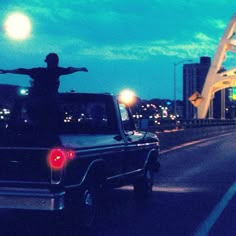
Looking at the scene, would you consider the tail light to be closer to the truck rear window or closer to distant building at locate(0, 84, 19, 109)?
the truck rear window

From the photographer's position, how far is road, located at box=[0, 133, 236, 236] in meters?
10.1

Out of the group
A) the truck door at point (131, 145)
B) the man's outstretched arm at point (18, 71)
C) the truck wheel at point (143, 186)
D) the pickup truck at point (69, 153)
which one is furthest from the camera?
the truck wheel at point (143, 186)

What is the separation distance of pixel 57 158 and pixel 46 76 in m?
2.41

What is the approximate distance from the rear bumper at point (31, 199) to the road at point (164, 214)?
676mm

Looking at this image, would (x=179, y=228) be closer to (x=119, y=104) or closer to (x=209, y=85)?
(x=119, y=104)

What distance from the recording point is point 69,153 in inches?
363

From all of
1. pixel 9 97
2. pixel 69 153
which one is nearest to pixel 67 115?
pixel 69 153

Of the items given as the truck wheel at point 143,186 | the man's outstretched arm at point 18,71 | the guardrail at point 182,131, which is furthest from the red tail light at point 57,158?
the guardrail at point 182,131

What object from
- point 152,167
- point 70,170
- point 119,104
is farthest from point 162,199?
point 70,170

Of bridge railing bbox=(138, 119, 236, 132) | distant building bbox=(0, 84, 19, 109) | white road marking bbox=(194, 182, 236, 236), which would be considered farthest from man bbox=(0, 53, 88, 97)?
bridge railing bbox=(138, 119, 236, 132)

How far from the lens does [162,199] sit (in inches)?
535

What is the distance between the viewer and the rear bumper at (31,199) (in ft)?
29.3

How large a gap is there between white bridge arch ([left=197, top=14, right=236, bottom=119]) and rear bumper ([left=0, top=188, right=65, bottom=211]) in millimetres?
72803

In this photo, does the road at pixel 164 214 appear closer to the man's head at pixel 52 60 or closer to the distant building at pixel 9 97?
the man's head at pixel 52 60
